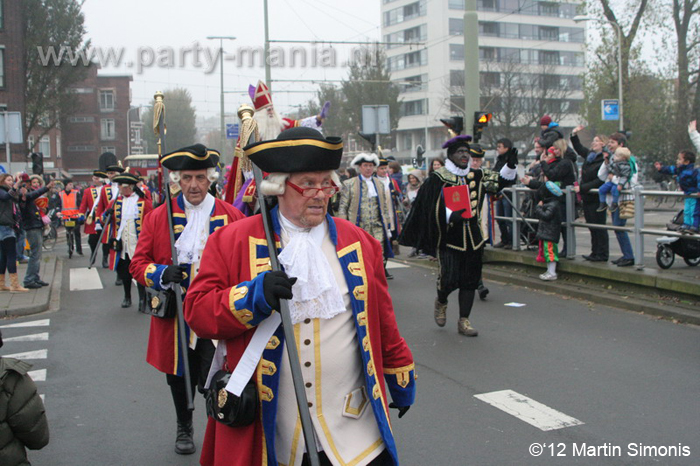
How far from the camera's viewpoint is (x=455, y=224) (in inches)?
297

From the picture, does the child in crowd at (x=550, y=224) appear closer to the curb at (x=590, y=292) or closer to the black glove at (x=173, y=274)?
the curb at (x=590, y=292)

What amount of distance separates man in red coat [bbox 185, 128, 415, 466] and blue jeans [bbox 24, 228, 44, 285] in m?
10.6

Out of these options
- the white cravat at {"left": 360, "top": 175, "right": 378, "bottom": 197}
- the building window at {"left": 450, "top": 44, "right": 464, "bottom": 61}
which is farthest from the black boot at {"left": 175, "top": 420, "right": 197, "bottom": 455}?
the building window at {"left": 450, "top": 44, "right": 464, "bottom": 61}

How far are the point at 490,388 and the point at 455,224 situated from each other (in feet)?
6.62

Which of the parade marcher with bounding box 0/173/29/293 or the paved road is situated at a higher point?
the parade marcher with bounding box 0/173/29/293

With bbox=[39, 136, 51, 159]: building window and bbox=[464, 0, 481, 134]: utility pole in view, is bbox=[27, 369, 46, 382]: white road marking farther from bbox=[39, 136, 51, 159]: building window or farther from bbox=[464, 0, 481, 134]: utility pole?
bbox=[39, 136, 51, 159]: building window

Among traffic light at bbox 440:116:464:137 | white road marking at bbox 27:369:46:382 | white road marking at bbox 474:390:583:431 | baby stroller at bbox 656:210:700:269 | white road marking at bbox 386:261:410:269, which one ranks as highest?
traffic light at bbox 440:116:464:137

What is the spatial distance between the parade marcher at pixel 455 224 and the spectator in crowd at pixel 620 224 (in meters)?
3.21

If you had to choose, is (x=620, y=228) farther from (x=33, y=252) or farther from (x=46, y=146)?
(x=46, y=146)

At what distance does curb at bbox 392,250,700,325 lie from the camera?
8.44m

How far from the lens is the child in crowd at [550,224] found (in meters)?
10.6

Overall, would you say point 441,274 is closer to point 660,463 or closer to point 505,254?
point 660,463

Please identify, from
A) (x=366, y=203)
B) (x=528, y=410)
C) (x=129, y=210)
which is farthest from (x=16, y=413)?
(x=366, y=203)

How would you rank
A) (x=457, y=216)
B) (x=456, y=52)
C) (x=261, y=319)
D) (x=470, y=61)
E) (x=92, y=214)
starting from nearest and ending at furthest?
(x=261, y=319), (x=457, y=216), (x=470, y=61), (x=92, y=214), (x=456, y=52)
